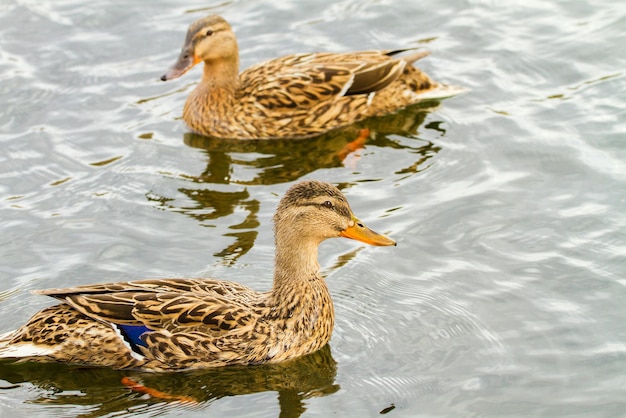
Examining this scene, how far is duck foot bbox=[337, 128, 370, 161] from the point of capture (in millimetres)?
11672

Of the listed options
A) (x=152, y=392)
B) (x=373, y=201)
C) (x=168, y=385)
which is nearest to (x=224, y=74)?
(x=373, y=201)

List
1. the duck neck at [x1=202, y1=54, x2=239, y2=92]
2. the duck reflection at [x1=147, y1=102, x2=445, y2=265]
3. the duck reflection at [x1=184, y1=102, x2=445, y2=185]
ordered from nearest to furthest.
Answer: the duck reflection at [x1=147, y1=102, x2=445, y2=265]
the duck reflection at [x1=184, y1=102, x2=445, y2=185]
the duck neck at [x1=202, y1=54, x2=239, y2=92]

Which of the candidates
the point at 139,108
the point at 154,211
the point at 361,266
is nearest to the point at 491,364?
the point at 361,266

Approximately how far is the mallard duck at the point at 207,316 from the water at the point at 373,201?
0.56 feet

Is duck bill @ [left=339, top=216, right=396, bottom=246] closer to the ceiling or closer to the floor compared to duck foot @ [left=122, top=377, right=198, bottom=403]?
closer to the ceiling

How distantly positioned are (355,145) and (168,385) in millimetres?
4332

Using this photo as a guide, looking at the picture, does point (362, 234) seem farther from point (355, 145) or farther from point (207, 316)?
point (355, 145)

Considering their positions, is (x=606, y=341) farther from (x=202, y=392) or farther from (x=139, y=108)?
(x=139, y=108)

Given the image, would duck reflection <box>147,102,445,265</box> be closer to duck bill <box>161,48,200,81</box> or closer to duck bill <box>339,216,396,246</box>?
duck bill <box>161,48,200,81</box>

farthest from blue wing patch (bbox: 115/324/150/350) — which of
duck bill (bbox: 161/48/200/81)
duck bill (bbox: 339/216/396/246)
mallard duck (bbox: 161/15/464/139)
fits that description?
duck bill (bbox: 161/48/200/81)

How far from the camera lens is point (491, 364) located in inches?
328

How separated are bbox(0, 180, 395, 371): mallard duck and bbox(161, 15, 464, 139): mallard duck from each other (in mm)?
3640

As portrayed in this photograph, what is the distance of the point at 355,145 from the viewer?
1185cm

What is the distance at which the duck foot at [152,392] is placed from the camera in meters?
8.03
